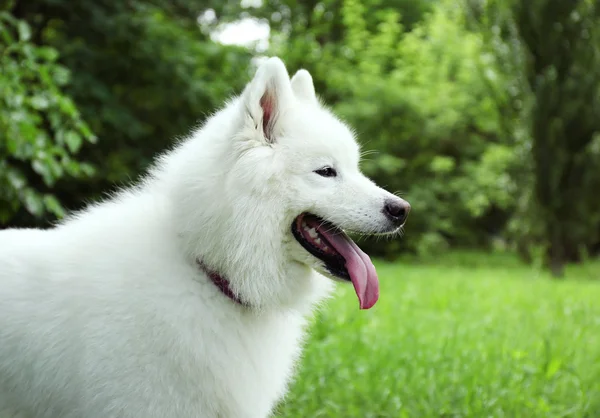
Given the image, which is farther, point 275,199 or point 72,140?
point 72,140

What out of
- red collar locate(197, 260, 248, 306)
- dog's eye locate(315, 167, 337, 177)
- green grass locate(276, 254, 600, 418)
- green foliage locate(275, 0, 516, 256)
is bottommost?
green foliage locate(275, 0, 516, 256)

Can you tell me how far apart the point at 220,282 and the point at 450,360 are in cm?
277

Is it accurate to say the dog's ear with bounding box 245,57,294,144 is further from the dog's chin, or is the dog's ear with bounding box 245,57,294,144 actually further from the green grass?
the green grass

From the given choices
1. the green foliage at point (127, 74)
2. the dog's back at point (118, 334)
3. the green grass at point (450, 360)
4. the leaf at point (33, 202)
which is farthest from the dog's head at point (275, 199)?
the green foliage at point (127, 74)

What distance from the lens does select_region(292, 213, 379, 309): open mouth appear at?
2.33 metres

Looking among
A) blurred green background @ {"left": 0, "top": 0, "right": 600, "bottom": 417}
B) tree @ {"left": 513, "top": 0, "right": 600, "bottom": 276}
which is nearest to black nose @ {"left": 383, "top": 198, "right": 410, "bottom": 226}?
blurred green background @ {"left": 0, "top": 0, "right": 600, "bottom": 417}

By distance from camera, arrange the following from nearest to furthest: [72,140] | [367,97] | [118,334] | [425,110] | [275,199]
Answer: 1. [118,334]
2. [275,199]
3. [72,140]
4. [367,97]
5. [425,110]

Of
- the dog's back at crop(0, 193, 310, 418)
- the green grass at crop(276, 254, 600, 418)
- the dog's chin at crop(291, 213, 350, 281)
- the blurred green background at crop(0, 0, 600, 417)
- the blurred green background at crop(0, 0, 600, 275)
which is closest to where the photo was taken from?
the dog's back at crop(0, 193, 310, 418)

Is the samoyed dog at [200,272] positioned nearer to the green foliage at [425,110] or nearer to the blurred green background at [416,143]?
the blurred green background at [416,143]

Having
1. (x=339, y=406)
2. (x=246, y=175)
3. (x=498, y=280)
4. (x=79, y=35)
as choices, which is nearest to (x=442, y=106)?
(x=498, y=280)

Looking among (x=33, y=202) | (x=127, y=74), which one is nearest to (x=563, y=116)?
(x=127, y=74)

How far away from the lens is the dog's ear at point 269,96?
2.23m

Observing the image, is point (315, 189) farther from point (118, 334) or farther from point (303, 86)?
point (118, 334)

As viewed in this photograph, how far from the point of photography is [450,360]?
449 cm
